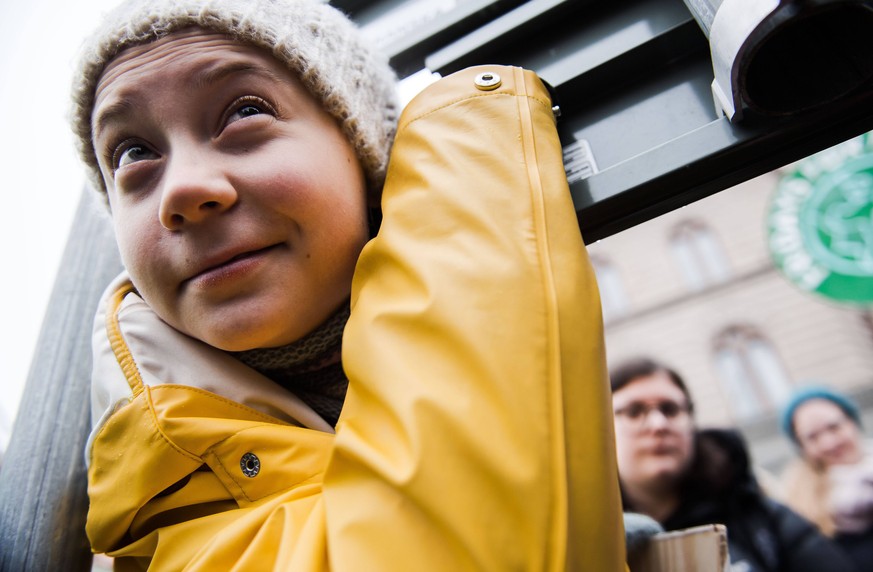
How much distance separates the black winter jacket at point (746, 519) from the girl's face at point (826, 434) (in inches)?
38.7

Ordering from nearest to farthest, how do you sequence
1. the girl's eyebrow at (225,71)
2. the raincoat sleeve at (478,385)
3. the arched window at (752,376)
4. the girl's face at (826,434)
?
1. the raincoat sleeve at (478,385)
2. the girl's eyebrow at (225,71)
3. the girl's face at (826,434)
4. the arched window at (752,376)

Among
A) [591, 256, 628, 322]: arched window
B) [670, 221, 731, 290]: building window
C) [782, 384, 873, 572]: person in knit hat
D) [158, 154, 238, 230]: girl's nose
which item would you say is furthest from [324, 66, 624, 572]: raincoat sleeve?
[670, 221, 731, 290]: building window

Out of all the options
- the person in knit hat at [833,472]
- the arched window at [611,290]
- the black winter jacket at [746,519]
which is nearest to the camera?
the black winter jacket at [746,519]

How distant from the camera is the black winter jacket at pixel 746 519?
2.93m

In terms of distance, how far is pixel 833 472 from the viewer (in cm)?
387

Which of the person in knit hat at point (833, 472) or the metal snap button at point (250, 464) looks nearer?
the metal snap button at point (250, 464)

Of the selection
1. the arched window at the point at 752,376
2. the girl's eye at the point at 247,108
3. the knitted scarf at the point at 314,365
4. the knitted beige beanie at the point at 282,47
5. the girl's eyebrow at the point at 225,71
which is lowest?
the knitted scarf at the point at 314,365

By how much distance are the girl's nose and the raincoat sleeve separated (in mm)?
250

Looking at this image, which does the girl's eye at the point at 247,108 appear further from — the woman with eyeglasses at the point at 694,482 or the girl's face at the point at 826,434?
the girl's face at the point at 826,434

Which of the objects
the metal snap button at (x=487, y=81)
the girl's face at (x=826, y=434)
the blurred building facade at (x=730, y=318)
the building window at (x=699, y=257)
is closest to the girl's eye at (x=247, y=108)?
the metal snap button at (x=487, y=81)

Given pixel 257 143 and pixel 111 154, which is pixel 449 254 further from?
pixel 111 154

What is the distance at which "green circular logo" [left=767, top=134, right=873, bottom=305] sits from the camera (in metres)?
4.29

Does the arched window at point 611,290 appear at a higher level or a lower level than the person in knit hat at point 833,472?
higher

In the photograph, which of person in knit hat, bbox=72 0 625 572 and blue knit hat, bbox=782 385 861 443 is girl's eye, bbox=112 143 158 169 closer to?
person in knit hat, bbox=72 0 625 572
